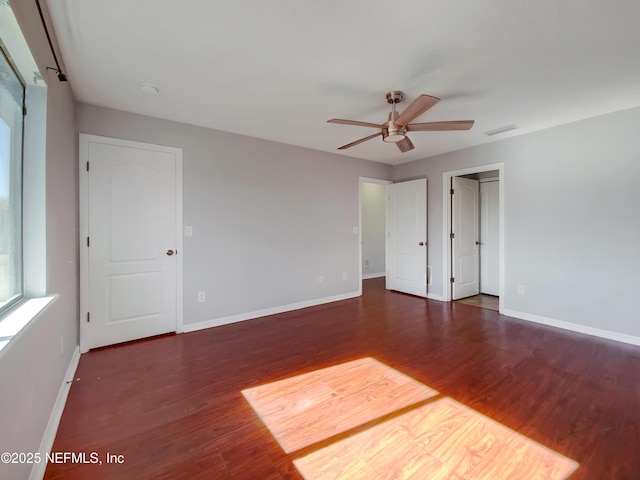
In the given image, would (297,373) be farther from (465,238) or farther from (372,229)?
(372,229)

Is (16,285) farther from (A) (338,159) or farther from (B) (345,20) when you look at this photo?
(A) (338,159)

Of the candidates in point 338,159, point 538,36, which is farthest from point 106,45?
point 338,159

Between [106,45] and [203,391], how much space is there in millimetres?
2541

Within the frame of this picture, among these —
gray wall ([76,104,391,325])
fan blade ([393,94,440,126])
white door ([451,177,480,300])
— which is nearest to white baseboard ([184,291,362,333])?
gray wall ([76,104,391,325])

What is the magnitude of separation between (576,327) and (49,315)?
4860 mm

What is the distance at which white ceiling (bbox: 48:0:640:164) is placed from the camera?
1641 mm

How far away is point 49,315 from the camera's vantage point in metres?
1.66

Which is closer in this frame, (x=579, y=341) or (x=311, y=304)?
(x=579, y=341)

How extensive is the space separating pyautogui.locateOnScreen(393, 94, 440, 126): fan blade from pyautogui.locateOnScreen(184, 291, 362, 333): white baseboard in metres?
2.87

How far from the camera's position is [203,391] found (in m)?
2.15

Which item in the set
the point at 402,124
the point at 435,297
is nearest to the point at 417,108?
the point at 402,124

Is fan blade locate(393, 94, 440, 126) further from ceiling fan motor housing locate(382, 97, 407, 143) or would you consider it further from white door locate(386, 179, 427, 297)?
white door locate(386, 179, 427, 297)

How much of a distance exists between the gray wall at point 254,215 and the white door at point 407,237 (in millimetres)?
861

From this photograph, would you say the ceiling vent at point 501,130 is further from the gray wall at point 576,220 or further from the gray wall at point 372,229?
the gray wall at point 372,229
